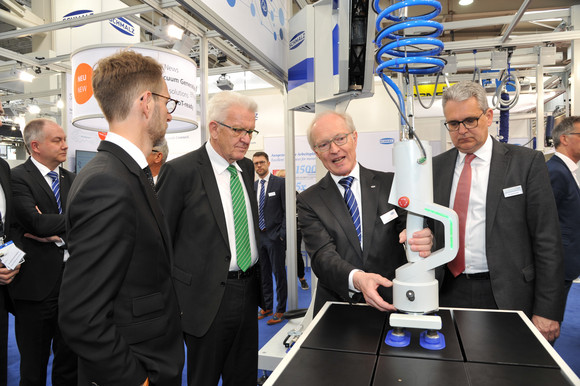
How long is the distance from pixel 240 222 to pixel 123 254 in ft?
3.00

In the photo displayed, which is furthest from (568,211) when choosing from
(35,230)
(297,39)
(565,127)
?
(35,230)

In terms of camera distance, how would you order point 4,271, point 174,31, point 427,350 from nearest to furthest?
point 427,350 < point 4,271 < point 174,31

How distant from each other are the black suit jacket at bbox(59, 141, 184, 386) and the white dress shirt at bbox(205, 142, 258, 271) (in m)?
0.67

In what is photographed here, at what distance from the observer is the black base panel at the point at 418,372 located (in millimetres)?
893

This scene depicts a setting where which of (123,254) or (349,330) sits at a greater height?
(123,254)

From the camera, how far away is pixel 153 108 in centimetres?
136

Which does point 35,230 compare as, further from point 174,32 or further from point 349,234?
point 349,234

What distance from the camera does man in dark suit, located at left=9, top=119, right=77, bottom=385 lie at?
251cm

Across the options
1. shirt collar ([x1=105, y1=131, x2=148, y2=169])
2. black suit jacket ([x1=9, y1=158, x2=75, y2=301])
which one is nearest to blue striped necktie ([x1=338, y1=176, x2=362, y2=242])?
shirt collar ([x1=105, y1=131, x2=148, y2=169])

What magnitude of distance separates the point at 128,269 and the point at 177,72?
141cm

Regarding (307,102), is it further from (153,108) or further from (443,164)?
(153,108)

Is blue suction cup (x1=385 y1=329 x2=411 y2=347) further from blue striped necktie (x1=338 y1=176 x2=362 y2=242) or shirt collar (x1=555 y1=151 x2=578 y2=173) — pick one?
shirt collar (x1=555 y1=151 x2=578 y2=173)

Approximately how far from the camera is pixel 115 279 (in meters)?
1.13

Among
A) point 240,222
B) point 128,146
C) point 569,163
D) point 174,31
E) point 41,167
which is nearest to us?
point 128,146
